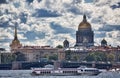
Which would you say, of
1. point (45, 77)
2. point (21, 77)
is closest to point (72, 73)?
point (45, 77)

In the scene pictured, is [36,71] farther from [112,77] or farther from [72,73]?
[112,77]

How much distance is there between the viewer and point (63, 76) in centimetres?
15800

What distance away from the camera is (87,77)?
149875 millimetres

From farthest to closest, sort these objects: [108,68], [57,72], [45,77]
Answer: [108,68], [57,72], [45,77]

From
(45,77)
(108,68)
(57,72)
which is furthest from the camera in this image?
(108,68)

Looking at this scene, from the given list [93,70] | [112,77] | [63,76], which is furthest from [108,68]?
[112,77]

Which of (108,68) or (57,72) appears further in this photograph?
(108,68)

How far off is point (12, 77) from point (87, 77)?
14028 mm

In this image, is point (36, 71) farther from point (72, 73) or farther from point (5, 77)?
point (5, 77)

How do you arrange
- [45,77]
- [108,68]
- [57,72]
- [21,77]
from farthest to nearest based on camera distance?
[108,68] < [57,72] < [45,77] < [21,77]

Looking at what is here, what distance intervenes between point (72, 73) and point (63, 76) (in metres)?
9.41

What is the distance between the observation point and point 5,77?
14450cm

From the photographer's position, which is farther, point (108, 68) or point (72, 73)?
point (108, 68)

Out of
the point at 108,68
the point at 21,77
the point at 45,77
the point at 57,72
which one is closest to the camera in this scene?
Answer: the point at 21,77
